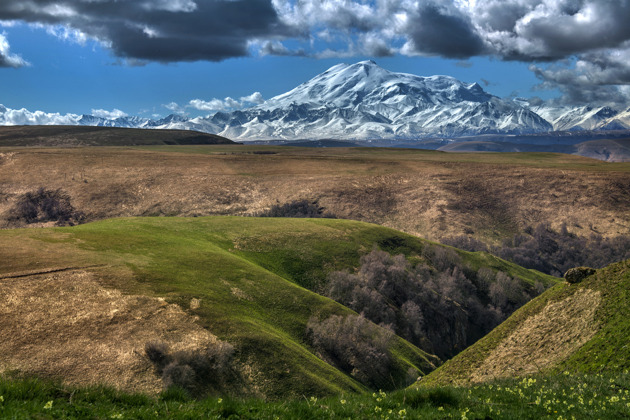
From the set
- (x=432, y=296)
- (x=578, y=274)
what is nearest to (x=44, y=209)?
(x=432, y=296)

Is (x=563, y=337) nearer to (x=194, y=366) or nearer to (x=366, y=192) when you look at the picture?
(x=194, y=366)

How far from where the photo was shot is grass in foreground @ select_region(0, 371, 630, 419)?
12.0 m

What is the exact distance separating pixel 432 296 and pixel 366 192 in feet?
295

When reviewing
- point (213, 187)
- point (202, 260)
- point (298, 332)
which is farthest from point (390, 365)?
point (213, 187)

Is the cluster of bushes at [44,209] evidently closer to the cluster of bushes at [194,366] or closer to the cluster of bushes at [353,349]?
the cluster of bushes at [353,349]

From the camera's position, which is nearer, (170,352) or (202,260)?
(170,352)

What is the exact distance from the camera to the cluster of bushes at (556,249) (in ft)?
424

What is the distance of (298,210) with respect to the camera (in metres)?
156

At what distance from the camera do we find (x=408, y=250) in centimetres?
10188

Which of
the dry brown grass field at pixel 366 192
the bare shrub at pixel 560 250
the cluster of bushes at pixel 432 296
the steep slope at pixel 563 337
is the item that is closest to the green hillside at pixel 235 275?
the cluster of bushes at pixel 432 296

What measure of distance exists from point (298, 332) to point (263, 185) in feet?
410

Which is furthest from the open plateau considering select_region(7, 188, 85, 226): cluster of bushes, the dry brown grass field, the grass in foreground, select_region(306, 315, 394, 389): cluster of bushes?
the dry brown grass field

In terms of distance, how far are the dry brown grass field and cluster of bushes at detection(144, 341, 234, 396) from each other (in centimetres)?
10696

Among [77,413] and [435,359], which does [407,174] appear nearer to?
[435,359]
